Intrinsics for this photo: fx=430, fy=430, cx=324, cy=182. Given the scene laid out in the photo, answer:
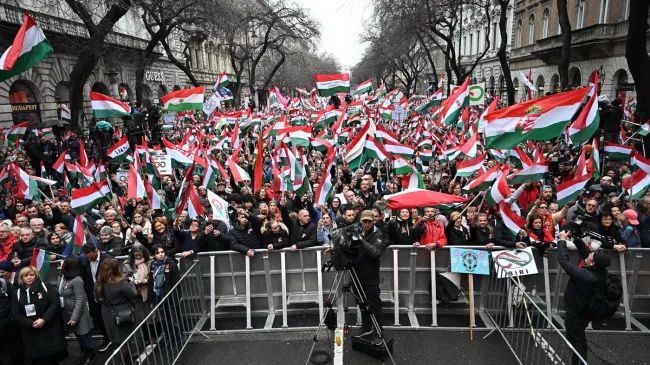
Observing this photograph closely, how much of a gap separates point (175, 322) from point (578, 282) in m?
4.66

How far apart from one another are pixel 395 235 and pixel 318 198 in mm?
1962

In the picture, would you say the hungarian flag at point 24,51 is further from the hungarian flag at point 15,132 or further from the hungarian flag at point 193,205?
the hungarian flag at point 15,132

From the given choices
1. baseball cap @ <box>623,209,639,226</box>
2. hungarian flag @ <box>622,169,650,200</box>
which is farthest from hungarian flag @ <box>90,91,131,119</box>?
hungarian flag @ <box>622,169,650,200</box>

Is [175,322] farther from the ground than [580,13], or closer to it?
closer to it

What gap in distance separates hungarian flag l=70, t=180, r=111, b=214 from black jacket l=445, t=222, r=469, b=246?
5454mm

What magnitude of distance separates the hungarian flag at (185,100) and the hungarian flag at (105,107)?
1.74 meters

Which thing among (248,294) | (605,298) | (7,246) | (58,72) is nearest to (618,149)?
(605,298)

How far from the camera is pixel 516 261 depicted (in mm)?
5605

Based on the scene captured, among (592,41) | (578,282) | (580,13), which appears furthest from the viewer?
(580,13)

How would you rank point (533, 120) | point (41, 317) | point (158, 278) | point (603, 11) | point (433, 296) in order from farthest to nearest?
point (603, 11), point (533, 120), point (433, 296), point (158, 278), point (41, 317)

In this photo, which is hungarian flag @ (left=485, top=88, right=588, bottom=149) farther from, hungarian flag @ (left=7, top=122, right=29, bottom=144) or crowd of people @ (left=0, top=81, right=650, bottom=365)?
hungarian flag @ (left=7, top=122, right=29, bottom=144)

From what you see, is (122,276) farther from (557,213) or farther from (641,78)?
(641,78)

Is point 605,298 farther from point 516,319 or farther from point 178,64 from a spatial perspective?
point 178,64

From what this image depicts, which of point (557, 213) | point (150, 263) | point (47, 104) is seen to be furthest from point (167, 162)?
point (47, 104)
